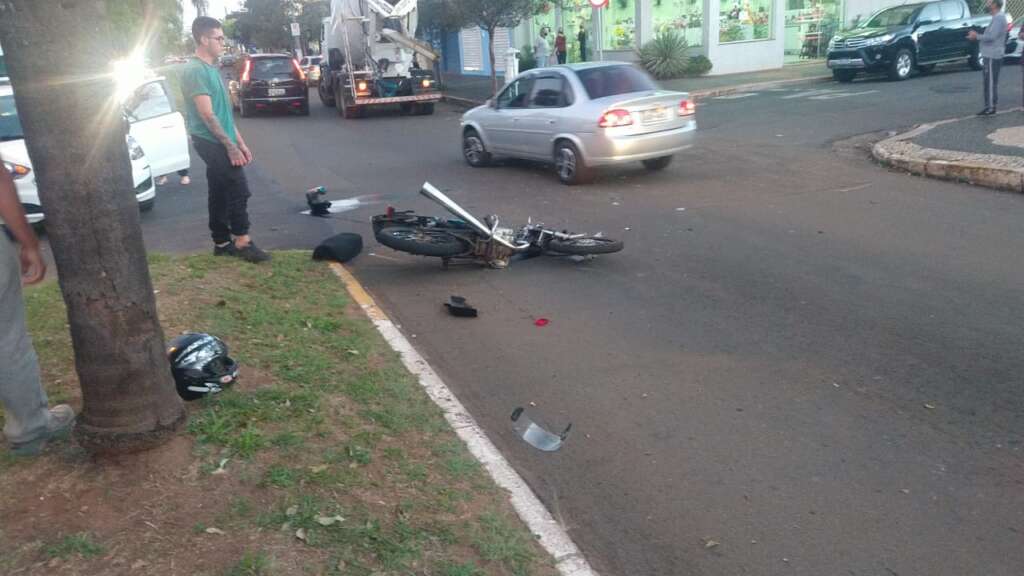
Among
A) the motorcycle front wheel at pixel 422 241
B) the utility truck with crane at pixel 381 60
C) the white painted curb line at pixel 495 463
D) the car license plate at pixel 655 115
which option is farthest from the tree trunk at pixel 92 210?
Answer: the utility truck with crane at pixel 381 60

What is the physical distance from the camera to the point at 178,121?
1274 centimetres

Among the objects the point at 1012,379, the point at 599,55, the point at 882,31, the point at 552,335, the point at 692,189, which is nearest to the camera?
the point at 1012,379

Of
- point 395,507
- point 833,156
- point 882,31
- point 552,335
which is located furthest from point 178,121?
point 882,31

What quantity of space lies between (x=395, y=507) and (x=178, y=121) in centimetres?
1049

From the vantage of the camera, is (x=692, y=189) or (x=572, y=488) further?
(x=692, y=189)

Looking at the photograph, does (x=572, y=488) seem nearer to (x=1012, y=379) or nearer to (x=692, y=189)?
(x=1012, y=379)

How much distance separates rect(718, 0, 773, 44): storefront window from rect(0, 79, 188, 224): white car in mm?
22138

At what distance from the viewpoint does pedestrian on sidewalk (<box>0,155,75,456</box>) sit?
3684 mm

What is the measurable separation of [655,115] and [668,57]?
736 inches

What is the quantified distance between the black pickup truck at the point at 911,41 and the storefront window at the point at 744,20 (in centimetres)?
669

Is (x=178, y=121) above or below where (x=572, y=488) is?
above

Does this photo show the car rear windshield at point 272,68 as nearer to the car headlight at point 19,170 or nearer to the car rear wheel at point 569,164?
the car rear wheel at point 569,164

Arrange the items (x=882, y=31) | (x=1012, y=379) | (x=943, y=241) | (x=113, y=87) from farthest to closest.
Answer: (x=882, y=31) < (x=943, y=241) < (x=1012, y=379) < (x=113, y=87)

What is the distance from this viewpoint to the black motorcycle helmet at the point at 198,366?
4348mm
